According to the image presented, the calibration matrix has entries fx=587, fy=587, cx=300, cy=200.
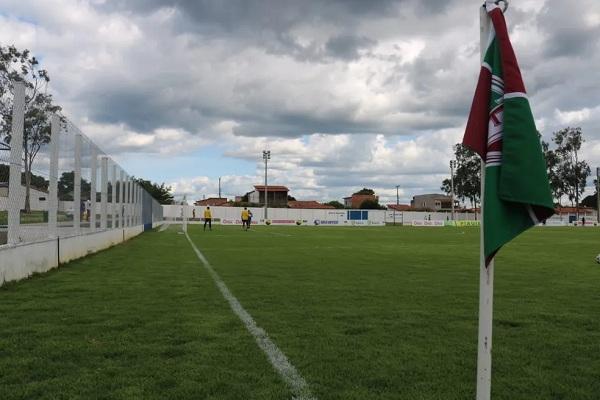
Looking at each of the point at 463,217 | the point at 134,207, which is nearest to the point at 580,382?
the point at 134,207

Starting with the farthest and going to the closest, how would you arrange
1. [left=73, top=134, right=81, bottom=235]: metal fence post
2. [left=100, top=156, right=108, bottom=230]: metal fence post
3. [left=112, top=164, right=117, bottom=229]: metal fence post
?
[left=112, top=164, right=117, bottom=229]: metal fence post < [left=100, top=156, right=108, bottom=230]: metal fence post < [left=73, top=134, right=81, bottom=235]: metal fence post

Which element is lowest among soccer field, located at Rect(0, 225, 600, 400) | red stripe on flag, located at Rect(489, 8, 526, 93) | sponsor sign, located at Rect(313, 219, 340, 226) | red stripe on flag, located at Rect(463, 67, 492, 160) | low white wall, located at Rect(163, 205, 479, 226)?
soccer field, located at Rect(0, 225, 600, 400)

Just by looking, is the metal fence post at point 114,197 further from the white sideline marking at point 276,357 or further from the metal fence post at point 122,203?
the white sideline marking at point 276,357

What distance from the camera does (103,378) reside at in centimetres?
443

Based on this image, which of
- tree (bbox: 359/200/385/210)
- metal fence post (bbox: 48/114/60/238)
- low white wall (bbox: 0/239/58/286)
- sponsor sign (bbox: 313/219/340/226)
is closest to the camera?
low white wall (bbox: 0/239/58/286)

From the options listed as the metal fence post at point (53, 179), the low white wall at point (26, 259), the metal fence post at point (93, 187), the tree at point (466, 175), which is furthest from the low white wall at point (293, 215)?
the low white wall at point (26, 259)

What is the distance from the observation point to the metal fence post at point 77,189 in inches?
584

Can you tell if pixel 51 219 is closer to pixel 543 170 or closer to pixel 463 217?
pixel 543 170

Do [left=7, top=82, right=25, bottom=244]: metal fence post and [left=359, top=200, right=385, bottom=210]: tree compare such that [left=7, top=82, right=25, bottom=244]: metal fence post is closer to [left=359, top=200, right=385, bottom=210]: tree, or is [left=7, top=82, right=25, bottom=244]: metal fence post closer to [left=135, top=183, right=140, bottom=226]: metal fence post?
[left=135, top=183, right=140, bottom=226]: metal fence post

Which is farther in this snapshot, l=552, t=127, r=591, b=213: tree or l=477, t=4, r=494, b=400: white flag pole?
l=552, t=127, r=591, b=213: tree

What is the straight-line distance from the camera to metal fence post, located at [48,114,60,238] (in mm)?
12344

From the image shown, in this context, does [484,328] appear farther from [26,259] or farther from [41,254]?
[41,254]

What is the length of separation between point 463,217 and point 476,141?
296 ft

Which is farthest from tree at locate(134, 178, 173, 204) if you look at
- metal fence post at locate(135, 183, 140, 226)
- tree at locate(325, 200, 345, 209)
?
metal fence post at locate(135, 183, 140, 226)
